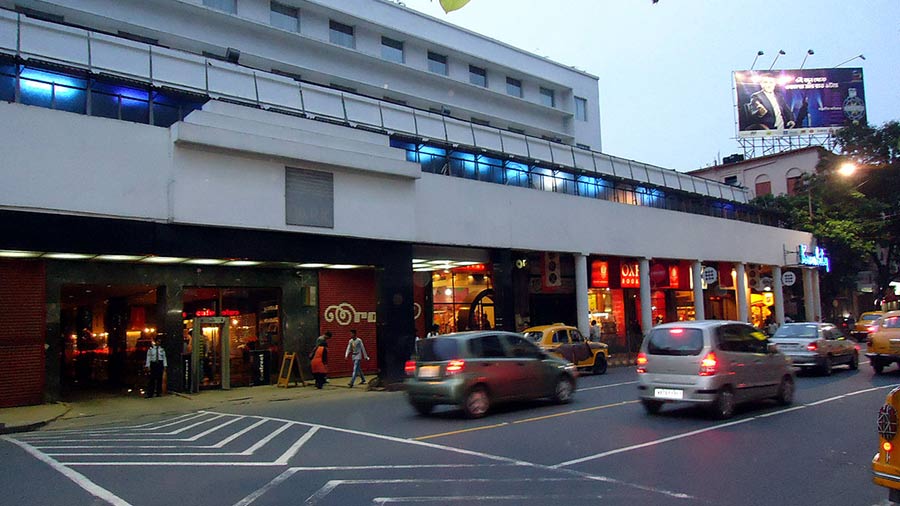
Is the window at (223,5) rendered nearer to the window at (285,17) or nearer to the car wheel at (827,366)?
the window at (285,17)

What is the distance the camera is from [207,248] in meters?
17.4

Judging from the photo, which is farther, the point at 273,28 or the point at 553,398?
the point at 273,28

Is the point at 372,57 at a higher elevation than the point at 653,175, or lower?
higher

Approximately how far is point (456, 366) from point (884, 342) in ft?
42.1

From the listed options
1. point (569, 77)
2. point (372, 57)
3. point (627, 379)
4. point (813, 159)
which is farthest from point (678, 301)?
point (813, 159)

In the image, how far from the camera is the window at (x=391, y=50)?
116ft

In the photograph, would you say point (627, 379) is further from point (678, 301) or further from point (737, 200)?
point (737, 200)

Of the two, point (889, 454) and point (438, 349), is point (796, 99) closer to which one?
point (438, 349)

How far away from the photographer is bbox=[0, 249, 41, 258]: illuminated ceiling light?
49.5ft

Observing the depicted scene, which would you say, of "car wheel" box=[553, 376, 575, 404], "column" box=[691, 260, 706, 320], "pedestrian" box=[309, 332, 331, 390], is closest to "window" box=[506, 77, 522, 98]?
"column" box=[691, 260, 706, 320]

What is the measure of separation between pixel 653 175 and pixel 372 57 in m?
16.1

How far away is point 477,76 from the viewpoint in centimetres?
3978

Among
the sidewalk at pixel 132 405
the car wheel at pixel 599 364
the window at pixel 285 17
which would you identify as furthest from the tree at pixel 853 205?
the sidewalk at pixel 132 405

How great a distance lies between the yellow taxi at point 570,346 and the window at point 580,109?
25685 mm
